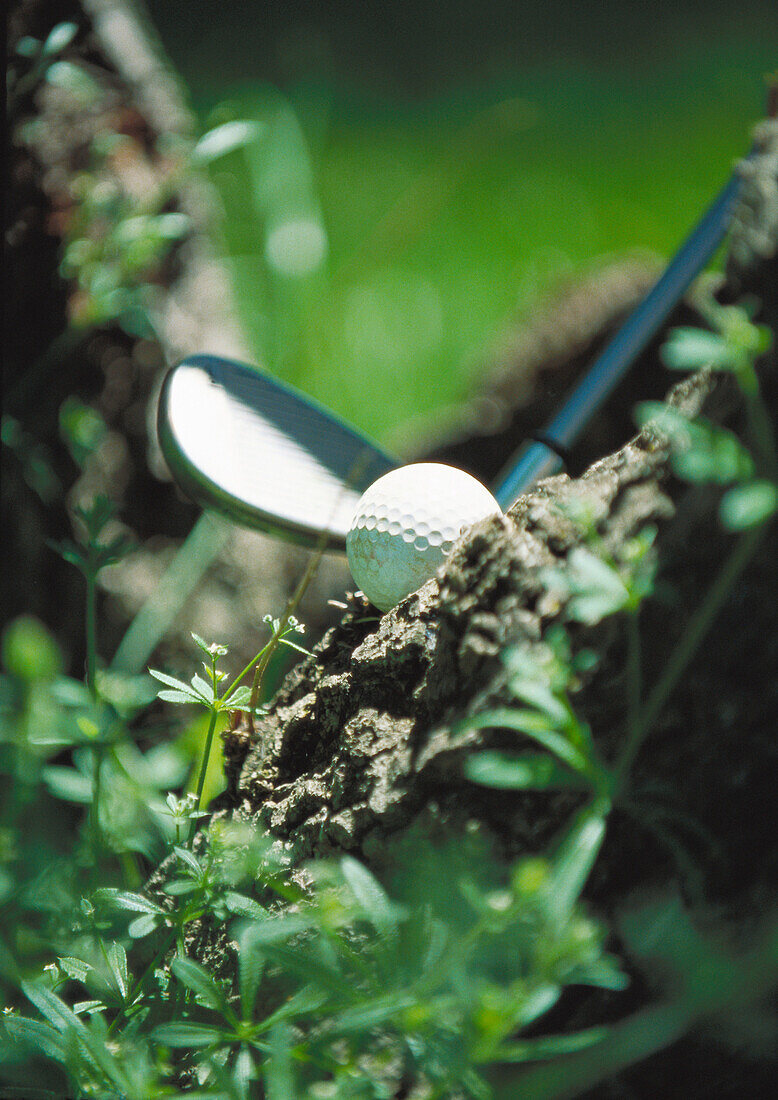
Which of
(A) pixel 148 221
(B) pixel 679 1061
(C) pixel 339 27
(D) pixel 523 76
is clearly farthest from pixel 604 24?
(B) pixel 679 1061

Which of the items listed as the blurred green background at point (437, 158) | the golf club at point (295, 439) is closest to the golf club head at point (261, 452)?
the golf club at point (295, 439)

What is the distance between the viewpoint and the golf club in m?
0.96

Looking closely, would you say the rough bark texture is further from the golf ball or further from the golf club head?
the golf club head

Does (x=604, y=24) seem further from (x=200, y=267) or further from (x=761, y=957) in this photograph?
(x=761, y=957)

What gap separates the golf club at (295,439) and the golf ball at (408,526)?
8 centimetres

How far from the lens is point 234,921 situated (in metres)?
0.71

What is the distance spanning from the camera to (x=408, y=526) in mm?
812

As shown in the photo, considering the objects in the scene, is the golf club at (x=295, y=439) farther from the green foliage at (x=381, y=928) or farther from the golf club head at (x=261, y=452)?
the green foliage at (x=381, y=928)

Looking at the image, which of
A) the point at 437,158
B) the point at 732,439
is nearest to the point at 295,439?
the point at 732,439

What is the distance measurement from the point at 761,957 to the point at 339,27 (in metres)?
5.03

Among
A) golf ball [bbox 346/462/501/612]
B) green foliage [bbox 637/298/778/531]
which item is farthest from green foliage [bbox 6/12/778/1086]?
golf ball [bbox 346/462/501/612]

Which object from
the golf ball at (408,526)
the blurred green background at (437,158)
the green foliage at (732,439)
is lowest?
the blurred green background at (437,158)

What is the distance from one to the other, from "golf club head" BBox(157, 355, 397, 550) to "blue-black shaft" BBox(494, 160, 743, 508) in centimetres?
19

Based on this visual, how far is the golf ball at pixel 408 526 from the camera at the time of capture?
81 cm
